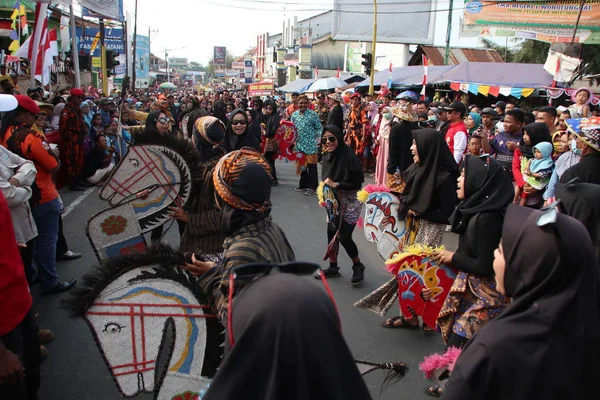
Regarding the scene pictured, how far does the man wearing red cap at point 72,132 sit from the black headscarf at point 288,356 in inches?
355

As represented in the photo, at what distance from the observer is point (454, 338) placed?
10.4ft

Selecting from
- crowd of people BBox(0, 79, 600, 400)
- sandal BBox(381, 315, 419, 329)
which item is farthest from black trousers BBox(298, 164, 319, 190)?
sandal BBox(381, 315, 419, 329)

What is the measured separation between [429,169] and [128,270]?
284 centimetres

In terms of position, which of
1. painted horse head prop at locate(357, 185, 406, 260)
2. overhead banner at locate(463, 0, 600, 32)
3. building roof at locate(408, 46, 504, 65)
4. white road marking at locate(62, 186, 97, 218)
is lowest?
white road marking at locate(62, 186, 97, 218)

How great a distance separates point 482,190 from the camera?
10.1 ft

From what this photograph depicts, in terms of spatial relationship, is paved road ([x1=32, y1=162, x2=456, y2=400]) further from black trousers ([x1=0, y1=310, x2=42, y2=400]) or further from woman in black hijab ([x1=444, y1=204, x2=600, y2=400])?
woman in black hijab ([x1=444, y1=204, x2=600, y2=400])

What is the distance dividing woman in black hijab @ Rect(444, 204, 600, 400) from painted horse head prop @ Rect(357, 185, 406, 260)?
3.17m

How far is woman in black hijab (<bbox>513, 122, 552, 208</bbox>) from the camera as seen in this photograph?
6.31 m

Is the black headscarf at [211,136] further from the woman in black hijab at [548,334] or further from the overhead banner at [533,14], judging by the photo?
the overhead banner at [533,14]

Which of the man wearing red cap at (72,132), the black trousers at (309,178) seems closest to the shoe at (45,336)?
the man wearing red cap at (72,132)

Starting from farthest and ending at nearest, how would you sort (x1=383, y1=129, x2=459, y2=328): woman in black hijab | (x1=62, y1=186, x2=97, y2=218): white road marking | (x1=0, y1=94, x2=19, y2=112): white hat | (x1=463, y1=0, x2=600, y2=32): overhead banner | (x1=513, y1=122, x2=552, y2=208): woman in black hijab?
(x1=463, y1=0, x2=600, y2=32): overhead banner < (x1=62, y1=186, x2=97, y2=218): white road marking < (x1=513, y1=122, x2=552, y2=208): woman in black hijab < (x1=383, y1=129, x2=459, y2=328): woman in black hijab < (x1=0, y1=94, x2=19, y2=112): white hat

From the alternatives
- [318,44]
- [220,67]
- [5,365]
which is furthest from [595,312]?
[220,67]

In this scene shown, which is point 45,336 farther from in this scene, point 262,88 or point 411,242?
point 262,88

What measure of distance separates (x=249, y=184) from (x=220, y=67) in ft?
485
